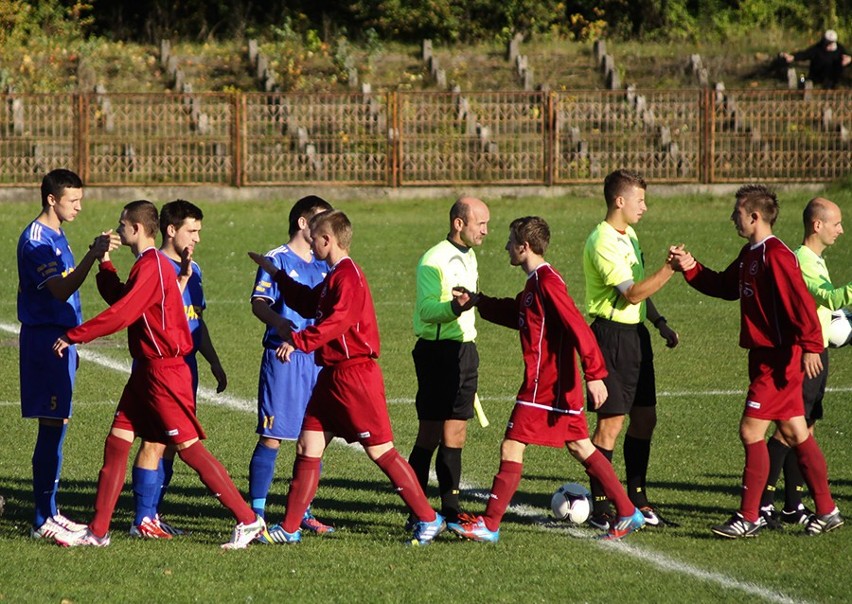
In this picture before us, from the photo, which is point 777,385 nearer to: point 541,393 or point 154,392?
point 541,393

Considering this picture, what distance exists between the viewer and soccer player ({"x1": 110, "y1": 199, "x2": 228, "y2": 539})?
25.3 feet

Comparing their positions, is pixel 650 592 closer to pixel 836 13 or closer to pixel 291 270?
pixel 291 270

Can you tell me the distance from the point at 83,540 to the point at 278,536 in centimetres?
100

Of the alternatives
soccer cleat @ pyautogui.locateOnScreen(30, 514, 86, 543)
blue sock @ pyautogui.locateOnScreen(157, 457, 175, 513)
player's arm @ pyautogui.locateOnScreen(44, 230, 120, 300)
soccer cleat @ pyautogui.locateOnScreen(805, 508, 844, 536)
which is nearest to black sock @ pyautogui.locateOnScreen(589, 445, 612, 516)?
soccer cleat @ pyautogui.locateOnScreen(805, 508, 844, 536)

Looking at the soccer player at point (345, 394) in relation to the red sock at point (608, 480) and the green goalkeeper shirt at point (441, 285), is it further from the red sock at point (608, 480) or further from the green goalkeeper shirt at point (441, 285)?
the red sock at point (608, 480)

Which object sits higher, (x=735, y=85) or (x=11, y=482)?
(x=735, y=85)

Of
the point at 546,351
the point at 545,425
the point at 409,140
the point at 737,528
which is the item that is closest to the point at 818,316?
the point at 737,528

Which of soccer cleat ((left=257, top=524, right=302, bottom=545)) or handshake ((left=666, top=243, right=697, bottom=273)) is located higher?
handshake ((left=666, top=243, right=697, bottom=273))

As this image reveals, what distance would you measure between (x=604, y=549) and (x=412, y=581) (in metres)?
1.22

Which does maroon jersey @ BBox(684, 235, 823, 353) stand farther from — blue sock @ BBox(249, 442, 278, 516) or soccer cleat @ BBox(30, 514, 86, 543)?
soccer cleat @ BBox(30, 514, 86, 543)

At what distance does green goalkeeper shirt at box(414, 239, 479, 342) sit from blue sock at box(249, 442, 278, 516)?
1.07 meters

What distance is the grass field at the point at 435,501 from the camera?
6750 mm

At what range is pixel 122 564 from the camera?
23.5 feet

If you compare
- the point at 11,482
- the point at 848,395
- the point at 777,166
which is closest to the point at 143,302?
the point at 11,482
